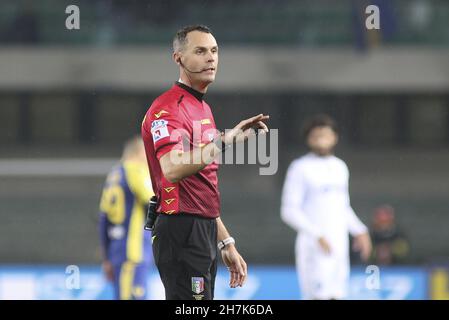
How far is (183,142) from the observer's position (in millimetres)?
3568

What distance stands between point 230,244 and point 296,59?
51.5ft

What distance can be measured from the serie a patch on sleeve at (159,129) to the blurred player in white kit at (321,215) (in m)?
3.35

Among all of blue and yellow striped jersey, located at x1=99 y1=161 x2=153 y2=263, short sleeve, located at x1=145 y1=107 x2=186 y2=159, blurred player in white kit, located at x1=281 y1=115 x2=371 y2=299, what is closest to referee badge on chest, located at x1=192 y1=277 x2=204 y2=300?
short sleeve, located at x1=145 y1=107 x2=186 y2=159

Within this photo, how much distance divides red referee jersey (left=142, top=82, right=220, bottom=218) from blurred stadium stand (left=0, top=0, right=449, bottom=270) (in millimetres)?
14627

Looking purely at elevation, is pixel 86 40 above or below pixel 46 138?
above

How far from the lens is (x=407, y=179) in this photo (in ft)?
66.3

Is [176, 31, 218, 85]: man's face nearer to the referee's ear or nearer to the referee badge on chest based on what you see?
the referee's ear

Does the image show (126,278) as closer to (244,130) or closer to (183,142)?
(183,142)

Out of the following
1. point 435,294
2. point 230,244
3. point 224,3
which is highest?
point 224,3

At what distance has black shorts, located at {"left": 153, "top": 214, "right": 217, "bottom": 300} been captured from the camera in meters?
3.59

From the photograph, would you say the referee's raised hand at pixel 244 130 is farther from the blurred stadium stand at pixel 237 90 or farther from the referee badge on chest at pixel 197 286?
the blurred stadium stand at pixel 237 90
